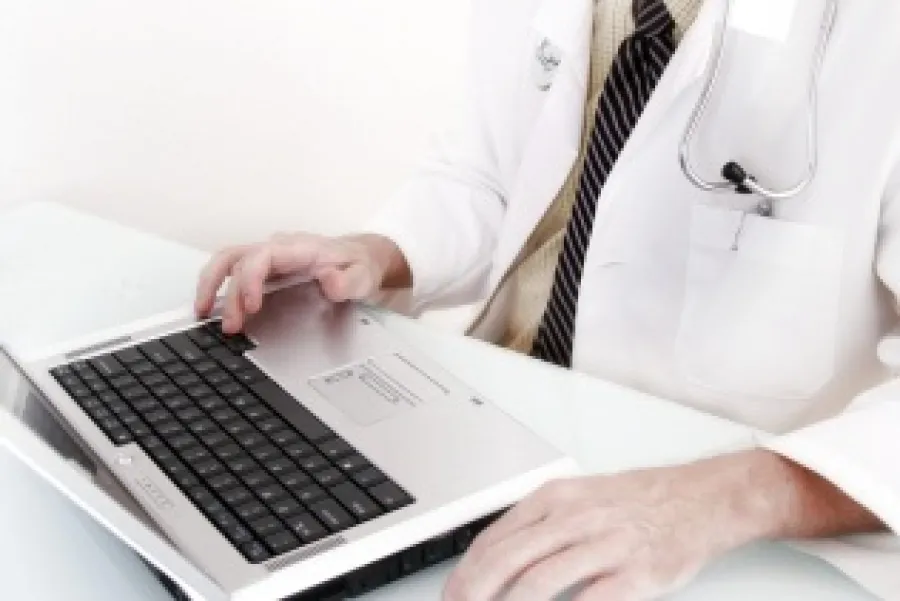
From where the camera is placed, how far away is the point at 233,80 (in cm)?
151

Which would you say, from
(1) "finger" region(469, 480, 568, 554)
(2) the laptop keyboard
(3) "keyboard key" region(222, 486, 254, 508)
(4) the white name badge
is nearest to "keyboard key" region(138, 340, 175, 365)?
(2) the laptop keyboard

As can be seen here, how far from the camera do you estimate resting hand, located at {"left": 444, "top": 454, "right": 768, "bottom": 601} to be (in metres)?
0.63

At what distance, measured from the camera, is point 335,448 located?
0.74 m

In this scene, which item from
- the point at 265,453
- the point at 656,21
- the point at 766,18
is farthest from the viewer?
the point at 656,21

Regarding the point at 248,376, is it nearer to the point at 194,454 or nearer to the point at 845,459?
the point at 194,454

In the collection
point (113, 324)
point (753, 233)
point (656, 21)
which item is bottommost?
point (113, 324)

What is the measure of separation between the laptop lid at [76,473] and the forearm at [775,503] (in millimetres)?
308


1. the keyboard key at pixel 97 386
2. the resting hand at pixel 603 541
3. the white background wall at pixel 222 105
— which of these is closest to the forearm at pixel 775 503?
the resting hand at pixel 603 541

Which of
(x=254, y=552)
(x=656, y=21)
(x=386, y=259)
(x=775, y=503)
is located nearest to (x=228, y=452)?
(x=254, y=552)

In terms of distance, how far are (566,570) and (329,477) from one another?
0.53 ft

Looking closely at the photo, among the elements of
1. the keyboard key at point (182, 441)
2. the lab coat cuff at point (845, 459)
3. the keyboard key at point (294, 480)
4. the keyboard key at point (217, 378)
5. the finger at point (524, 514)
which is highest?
the lab coat cuff at point (845, 459)

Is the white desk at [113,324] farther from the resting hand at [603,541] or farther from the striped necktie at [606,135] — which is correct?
the striped necktie at [606,135]

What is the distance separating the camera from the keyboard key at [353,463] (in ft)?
2.36

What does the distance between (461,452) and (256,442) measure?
133 millimetres
